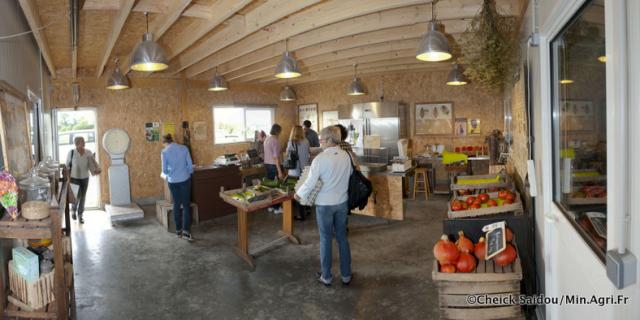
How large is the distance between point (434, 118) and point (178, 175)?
6.42 m

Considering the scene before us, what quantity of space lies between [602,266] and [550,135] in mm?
1381

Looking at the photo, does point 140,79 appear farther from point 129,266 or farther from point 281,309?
point 281,309

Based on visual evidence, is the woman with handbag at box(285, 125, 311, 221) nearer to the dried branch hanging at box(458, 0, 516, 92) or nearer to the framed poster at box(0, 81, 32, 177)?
the dried branch hanging at box(458, 0, 516, 92)

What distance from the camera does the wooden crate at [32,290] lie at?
2.45 meters

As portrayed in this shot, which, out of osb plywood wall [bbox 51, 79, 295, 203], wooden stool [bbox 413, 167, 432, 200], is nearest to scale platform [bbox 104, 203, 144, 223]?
osb plywood wall [bbox 51, 79, 295, 203]

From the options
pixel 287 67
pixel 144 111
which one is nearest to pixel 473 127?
pixel 287 67

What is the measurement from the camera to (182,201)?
247 inches

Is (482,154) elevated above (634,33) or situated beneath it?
situated beneath

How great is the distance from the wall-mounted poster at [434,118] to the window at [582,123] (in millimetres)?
7297

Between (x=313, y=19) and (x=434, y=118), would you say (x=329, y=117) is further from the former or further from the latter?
(x=313, y=19)

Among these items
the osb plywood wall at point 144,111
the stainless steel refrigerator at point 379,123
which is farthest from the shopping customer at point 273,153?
the osb plywood wall at point 144,111

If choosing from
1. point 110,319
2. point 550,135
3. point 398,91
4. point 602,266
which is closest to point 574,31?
point 550,135

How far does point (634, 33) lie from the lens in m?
1.26

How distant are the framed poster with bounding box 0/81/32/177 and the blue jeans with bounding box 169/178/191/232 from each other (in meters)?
2.42
